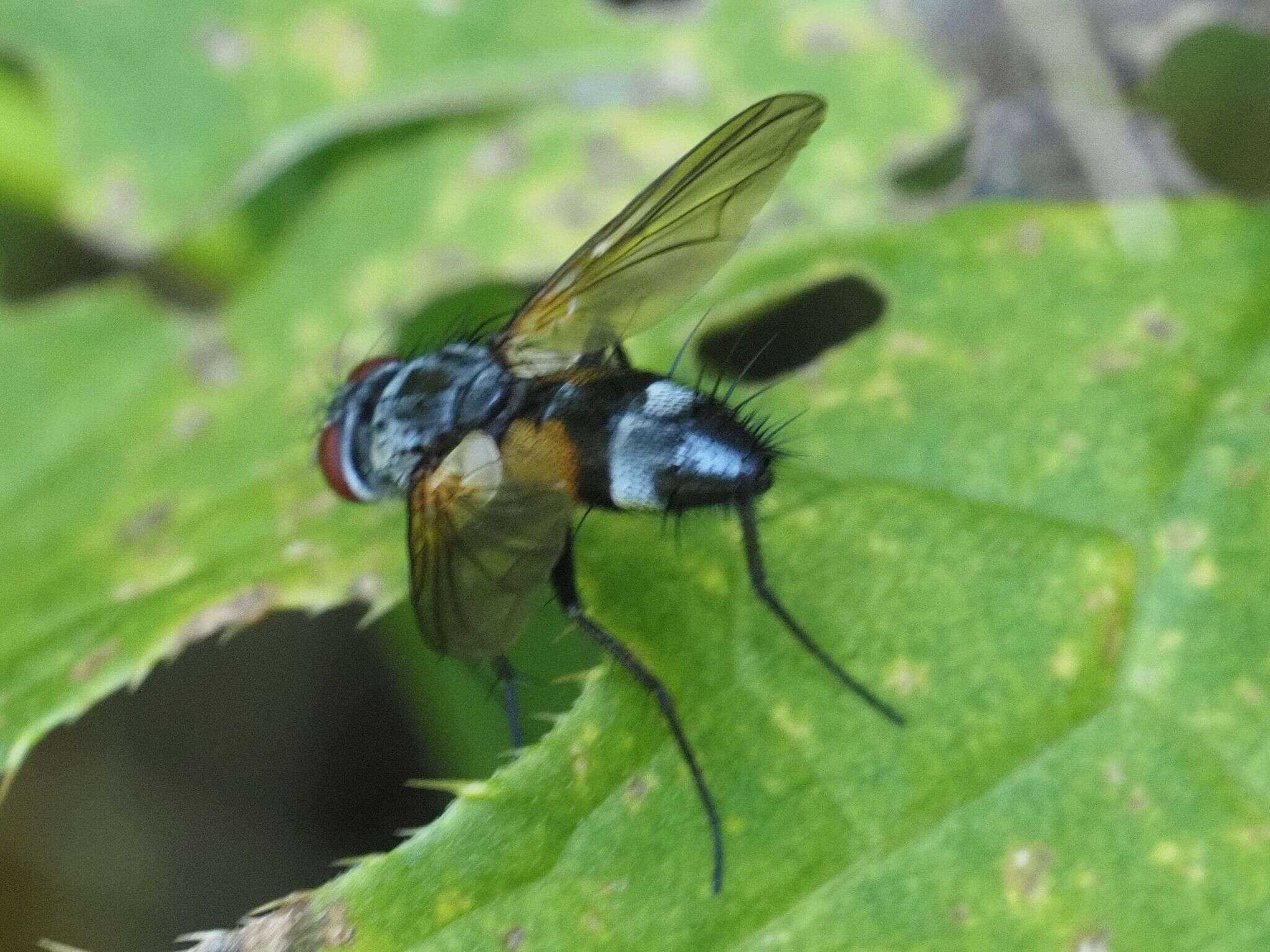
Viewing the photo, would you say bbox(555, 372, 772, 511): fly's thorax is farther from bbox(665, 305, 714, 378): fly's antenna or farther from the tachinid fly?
bbox(665, 305, 714, 378): fly's antenna

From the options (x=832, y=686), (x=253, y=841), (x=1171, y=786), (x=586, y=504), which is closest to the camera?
(x=1171, y=786)

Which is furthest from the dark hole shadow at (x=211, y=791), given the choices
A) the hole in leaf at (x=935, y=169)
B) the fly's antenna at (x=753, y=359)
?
the hole in leaf at (x=935, y=169)

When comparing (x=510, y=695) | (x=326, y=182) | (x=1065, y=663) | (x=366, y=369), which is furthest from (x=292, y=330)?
(x=1065, y=663)

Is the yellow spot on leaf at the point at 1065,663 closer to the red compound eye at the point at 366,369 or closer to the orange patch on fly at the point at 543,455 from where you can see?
the orange patch on fly at the point at 543,455

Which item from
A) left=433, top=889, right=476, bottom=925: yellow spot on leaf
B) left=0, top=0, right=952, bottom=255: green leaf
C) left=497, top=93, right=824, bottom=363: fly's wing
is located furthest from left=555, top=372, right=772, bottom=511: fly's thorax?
left=0, top=0, right=952, bottom=255: green leaf

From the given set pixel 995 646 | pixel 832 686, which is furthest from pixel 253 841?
pixel 995 646

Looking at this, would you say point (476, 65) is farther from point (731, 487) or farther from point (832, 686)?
point (832, 686)
